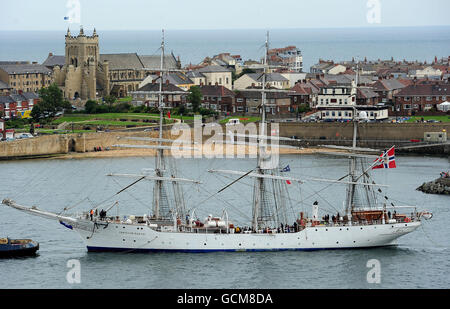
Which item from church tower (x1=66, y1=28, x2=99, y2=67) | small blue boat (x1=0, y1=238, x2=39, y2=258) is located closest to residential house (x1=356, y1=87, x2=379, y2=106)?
church tower (x1=66, y1=28, x2=99, y2=67)

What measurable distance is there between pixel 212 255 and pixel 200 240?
1239mm

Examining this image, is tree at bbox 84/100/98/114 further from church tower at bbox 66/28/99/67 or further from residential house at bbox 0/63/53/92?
church tower at bbox 66/28/99/67

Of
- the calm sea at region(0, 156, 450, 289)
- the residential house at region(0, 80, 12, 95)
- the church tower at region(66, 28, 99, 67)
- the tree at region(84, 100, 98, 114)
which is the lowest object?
the calm sea at region(0, 156, 450, 289)

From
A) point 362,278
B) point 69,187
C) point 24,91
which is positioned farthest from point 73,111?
point 362,278

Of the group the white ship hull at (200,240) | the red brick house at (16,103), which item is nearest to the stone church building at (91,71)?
the red brick house at (16,103)

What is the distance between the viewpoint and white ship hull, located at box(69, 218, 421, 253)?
188ft

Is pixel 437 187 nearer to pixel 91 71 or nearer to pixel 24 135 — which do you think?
pixel 24 135

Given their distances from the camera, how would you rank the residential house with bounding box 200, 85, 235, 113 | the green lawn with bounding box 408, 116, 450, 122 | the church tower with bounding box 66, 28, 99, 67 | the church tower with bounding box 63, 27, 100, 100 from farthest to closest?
the church tower with bounding box 66, 28, 99, 67 → the church tower with bounding box 63, 27, 100, 100 → the residential house with bounding box 200, 85, 235, 113 → the green lawn with bounding box 408, 116, 450, 122

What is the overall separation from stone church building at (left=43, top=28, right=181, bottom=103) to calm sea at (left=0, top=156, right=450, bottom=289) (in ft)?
179

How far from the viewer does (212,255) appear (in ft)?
186

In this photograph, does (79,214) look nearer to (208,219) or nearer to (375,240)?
(208,219)

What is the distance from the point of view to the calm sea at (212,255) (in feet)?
167

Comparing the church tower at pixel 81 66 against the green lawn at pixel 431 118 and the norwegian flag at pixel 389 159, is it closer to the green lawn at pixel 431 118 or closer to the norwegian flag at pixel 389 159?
the green lawn at pixel 431 118
